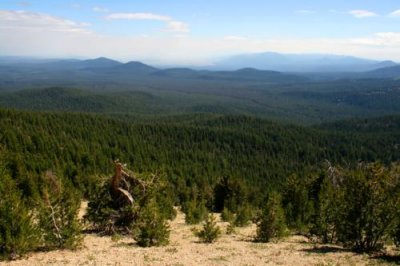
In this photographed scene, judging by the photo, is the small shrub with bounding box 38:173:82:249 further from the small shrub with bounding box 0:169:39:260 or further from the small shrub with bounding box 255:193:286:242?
the small shrub with bounding box 255:193:286:242

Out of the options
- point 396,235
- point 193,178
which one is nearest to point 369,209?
point 396,235

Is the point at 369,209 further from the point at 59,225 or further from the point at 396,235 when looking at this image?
the point at 59,225

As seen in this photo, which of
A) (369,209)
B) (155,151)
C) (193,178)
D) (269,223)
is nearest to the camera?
(369,209)

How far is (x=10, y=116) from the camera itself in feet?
445

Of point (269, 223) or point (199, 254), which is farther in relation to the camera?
point (269, 223)

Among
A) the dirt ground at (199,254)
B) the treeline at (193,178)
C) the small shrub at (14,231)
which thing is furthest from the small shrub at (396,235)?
the small shrub at (14,231)

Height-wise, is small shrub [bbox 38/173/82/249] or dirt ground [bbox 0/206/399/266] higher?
small shrub [bbox 38/173/82/249]

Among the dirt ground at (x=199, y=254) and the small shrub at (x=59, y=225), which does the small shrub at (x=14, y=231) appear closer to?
the dirt ground at (x=199, y=254)

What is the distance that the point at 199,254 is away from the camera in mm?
26125

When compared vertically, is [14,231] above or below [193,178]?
above

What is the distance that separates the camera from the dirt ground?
23.5 metres

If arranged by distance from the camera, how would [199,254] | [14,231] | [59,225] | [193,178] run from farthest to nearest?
[193,178], [199,254], [59,225], [14,231]

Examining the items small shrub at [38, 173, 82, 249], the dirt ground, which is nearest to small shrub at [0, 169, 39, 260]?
the dirt ground

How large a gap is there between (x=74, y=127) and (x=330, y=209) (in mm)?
129699
